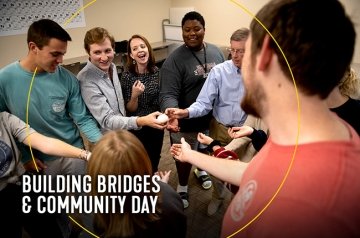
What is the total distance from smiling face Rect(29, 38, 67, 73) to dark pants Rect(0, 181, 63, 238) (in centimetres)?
50

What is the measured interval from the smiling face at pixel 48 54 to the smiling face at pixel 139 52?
1.54 feet

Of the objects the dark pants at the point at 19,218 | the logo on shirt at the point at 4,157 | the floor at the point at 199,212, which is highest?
the logo on shirt at the point at 4,157

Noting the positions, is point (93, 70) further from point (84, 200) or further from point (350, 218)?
point (350, 218)

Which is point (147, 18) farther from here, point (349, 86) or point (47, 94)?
point (349, 86)

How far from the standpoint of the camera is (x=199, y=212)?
1559 millimetres

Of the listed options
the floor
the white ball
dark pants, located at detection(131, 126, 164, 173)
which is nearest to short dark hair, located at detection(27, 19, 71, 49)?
the white ball

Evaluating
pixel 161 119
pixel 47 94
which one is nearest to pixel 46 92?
pixel 47 94

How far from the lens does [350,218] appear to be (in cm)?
40

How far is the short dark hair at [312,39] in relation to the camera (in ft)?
1.36

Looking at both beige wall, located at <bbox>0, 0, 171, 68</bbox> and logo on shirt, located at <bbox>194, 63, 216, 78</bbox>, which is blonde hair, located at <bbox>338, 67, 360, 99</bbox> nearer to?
logo on shirt, located at <bbox>194, 63, 216, 78</bbox>

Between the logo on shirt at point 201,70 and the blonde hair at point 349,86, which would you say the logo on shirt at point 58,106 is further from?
the blonde hair at point 349,86

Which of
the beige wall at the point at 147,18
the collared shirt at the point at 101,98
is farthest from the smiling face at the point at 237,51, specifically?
the beige wall at the point at 147,18

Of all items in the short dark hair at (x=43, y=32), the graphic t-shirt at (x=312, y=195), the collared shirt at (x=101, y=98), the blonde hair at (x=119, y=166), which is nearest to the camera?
the graphic t-shirt at (x=312, y=195)

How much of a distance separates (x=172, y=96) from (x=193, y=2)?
2433 millimetres
